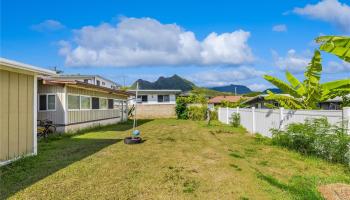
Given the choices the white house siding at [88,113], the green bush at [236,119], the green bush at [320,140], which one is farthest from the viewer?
the green bush at [236,119]

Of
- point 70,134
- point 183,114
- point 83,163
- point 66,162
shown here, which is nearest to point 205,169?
point 83,163

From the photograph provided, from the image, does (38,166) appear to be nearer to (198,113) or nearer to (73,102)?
(73,102)

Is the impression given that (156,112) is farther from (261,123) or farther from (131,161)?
(131,161)

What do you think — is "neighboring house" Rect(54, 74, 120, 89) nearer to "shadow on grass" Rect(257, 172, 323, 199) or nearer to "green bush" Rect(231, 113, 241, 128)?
"green bush" Rect(231, 113, 241, 128)

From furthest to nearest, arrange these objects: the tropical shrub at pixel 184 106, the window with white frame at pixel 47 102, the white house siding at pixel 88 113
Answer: the tropical shrub at pixel 184 106 → the white house siding at pixel 88 113 → the window with white frame at pixel 47 102

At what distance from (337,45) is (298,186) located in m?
4.06

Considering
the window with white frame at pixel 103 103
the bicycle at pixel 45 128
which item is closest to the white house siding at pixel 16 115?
the bicycle at pixel 45 128

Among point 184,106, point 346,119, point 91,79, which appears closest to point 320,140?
point 346,119

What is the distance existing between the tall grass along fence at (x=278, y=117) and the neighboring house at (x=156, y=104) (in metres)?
19.9

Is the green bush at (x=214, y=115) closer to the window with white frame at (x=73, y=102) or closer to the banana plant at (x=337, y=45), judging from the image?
the window with white frame at (x=73, y=102)

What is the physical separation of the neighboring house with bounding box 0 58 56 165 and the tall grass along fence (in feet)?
28.6

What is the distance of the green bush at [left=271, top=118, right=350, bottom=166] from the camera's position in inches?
289

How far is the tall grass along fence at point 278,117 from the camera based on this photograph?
25.4 ft

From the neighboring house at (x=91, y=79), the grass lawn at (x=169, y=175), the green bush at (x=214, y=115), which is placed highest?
the neighboring house at (x=91, y=79)
